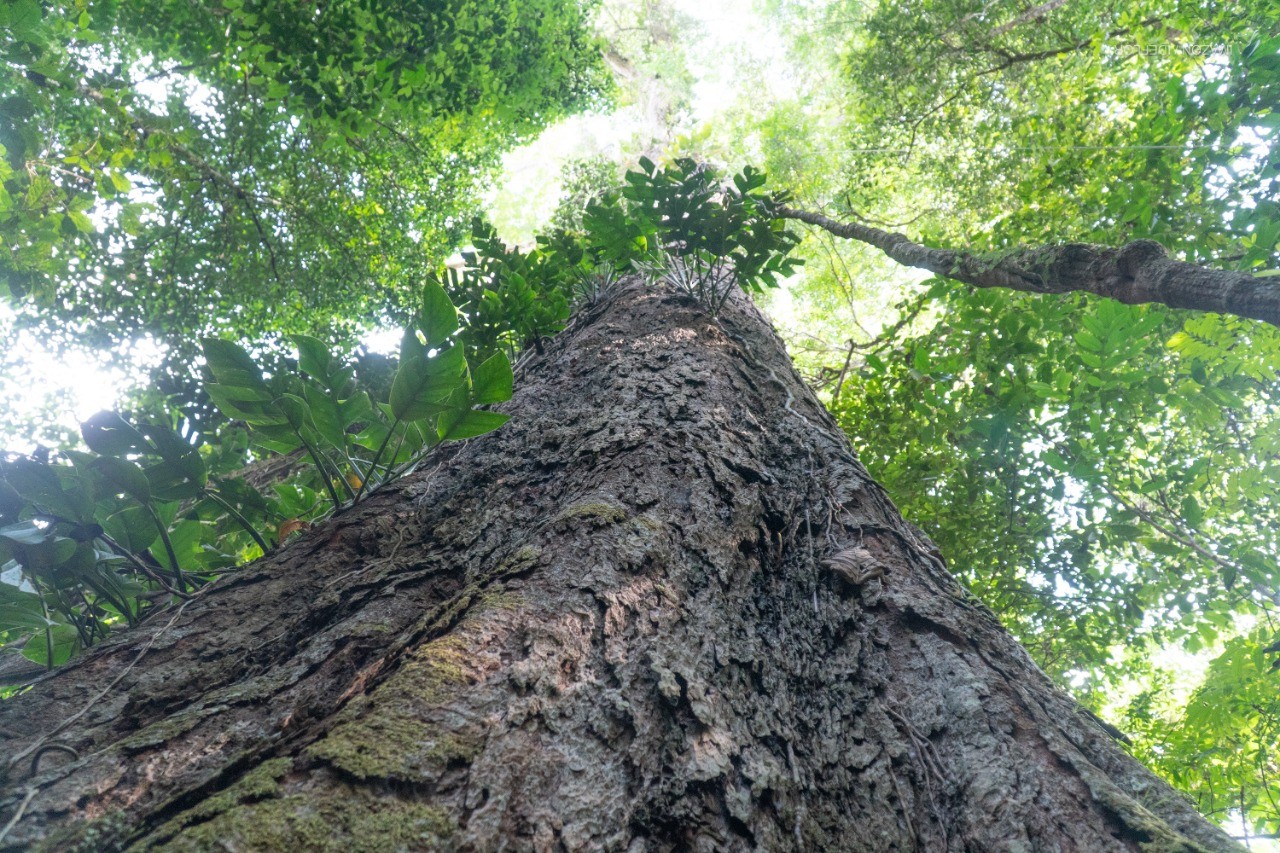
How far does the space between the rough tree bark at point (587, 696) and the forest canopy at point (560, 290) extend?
35cm

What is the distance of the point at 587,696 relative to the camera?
887 millimetres

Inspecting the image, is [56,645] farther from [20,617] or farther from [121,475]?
[121,475]

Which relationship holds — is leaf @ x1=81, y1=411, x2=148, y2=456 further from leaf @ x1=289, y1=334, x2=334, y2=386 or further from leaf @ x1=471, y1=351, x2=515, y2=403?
leaf @ x1=471, y1=351, x2=515, y2=403

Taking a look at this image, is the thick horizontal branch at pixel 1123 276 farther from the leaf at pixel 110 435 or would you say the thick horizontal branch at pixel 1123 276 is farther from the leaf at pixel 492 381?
the leaf at pixel 110 435

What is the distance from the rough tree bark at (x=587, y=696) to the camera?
0.70 metres

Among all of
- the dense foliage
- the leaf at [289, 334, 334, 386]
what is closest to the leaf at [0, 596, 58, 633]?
the leaf at [289, 334, 334, 386]

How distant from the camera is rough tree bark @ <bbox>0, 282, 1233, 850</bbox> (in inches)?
27.5

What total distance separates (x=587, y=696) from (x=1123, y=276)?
238 centimetres

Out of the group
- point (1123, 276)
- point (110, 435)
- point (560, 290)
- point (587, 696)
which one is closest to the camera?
point (587, 696)

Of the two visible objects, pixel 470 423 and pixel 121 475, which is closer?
pixel 121 475

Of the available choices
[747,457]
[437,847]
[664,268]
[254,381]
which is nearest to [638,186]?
[664,268]

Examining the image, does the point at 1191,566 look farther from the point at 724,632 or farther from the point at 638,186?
the point at 724,632

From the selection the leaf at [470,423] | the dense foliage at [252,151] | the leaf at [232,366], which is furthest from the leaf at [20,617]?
the dense foliage at [252,151]

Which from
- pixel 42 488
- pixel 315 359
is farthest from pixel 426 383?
pixel 42 488
